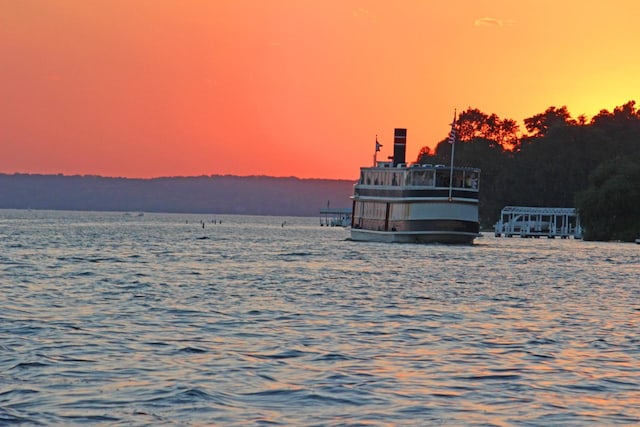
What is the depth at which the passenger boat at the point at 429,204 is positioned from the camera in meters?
96.6

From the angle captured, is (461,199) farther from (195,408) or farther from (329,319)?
(195,408)

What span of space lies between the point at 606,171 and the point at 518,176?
59.6m

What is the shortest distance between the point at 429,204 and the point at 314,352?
243 feet

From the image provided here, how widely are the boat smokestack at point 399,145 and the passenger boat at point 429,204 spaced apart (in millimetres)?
6616

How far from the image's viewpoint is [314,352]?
2348cm

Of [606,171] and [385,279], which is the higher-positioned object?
[606,171]

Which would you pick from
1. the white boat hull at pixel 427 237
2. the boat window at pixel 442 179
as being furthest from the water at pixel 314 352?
the boat window at pixel 442 179

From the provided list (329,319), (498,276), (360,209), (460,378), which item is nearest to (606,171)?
(360,209)

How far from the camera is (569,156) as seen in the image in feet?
621

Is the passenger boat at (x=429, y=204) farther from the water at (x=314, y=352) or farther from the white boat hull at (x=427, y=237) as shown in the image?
the water at (x=314, y=352)

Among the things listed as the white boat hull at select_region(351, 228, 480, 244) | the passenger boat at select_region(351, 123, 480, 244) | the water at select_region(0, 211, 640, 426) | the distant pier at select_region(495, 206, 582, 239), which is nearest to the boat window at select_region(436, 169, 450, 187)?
the passenger boat at select_region(351, 123, 480, 244)

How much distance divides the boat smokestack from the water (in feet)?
208

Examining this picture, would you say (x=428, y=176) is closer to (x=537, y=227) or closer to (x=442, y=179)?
(x=442, y=179)

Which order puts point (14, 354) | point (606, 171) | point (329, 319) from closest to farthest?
1. point (14, 354)
2. point (329, 319)
3. point (606, 171)
